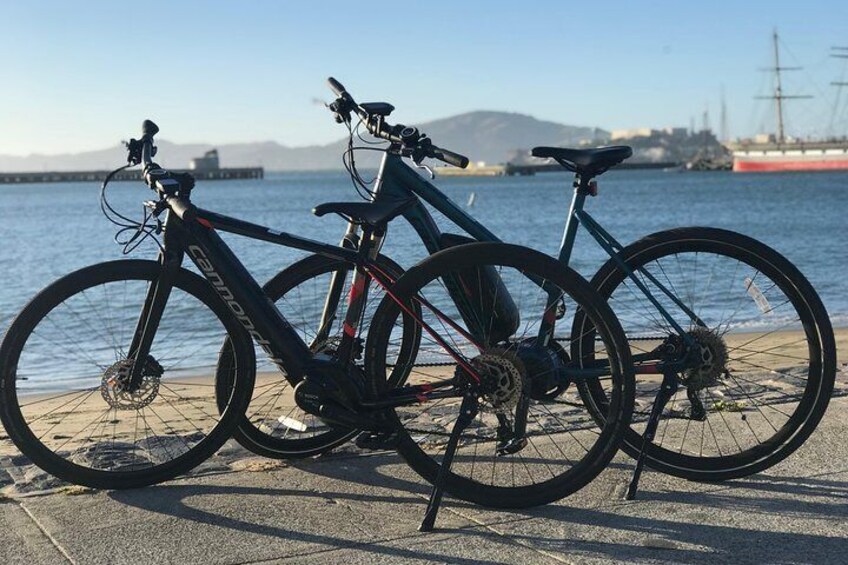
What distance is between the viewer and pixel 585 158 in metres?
4.08

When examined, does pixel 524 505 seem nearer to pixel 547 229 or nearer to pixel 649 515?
pixel 649 515

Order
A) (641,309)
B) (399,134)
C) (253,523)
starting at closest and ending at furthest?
(253,523), (399,134), (641,309)

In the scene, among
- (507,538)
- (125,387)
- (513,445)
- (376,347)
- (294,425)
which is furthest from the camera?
(294,425)

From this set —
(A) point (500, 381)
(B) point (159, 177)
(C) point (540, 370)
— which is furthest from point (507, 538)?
(B) point (159, 177)

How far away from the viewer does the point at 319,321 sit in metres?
4.80

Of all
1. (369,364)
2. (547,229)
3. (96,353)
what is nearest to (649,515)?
(369,364)

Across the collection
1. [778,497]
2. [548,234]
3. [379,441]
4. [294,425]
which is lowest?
[548,234]

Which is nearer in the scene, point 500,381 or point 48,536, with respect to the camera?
point 48,536

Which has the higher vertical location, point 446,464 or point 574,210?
point 574,210

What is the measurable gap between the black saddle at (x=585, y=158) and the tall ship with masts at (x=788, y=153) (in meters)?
140

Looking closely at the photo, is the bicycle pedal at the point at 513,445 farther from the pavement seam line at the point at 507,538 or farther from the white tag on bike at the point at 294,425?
the white tag on bike at the point at 294,425

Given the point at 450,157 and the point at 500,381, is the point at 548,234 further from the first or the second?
the point at 500,381

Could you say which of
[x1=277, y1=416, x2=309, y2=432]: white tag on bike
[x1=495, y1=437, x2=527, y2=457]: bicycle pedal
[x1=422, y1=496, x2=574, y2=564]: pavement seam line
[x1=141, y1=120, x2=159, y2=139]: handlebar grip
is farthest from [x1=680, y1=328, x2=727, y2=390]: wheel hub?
[x1=141, y1=120, x2=159, y2=139]: handlebar grip

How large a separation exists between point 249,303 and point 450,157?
0.99m
